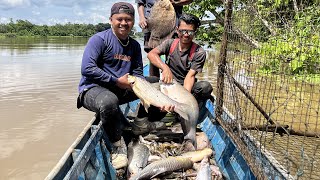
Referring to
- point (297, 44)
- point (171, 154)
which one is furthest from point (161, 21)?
point (297, 44)

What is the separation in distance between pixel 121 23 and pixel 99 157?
75.1 inches

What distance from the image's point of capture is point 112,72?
4.98 metres

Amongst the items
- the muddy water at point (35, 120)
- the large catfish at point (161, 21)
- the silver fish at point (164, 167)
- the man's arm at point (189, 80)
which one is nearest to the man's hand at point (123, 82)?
the man's arm at point (189, 80)

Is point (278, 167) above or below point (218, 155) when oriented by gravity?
above

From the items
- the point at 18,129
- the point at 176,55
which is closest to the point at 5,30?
the point at 18,129

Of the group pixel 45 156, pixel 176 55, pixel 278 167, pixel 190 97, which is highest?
pixel 176 55

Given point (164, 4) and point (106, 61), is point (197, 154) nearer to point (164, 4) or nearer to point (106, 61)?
point (106, 61)

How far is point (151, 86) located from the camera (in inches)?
181

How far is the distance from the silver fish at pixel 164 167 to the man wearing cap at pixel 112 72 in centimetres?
52

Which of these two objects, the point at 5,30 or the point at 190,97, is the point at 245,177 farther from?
the point at 5,30

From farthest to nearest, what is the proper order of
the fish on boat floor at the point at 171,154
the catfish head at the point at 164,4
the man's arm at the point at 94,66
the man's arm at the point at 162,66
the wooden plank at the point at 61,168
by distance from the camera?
the catfish head at the point at 164,4 → the man's arm at the point at 162,66 → the man's arm at the point at 94,66 → the fish on boat floor at the point at 171,154 → the wooden plank at the point at 61,168

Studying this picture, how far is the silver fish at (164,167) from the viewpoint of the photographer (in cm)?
393

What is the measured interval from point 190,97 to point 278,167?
153 centimetres

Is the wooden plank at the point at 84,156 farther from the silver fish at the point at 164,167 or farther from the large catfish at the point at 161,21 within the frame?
the large catfish at the point at 161,21
